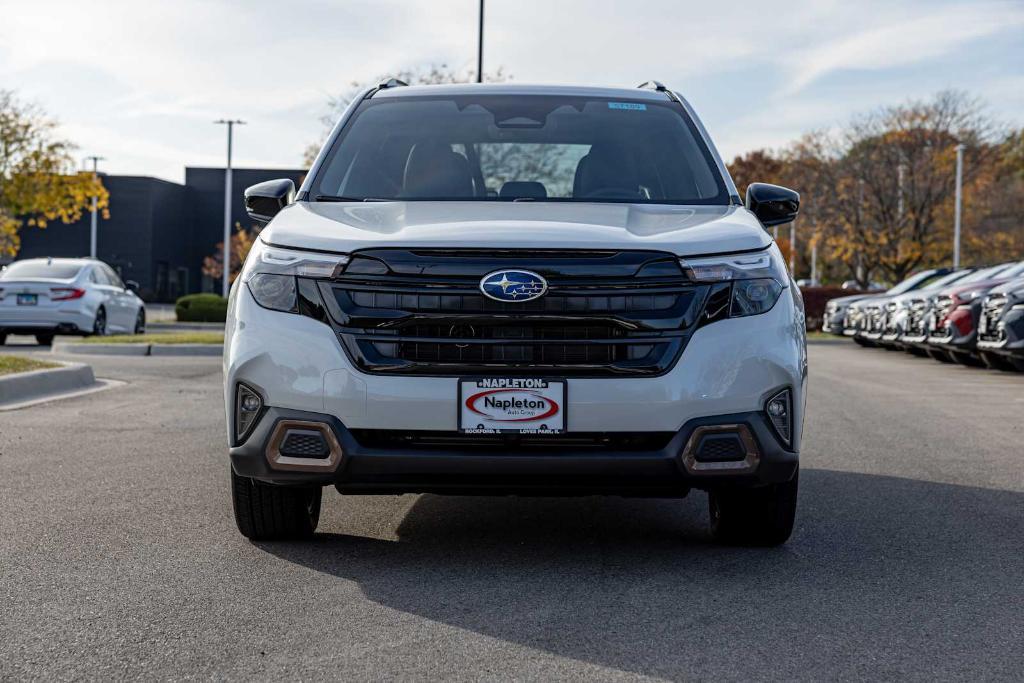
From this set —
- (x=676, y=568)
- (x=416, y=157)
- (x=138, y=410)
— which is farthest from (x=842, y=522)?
(x=138, y=410)

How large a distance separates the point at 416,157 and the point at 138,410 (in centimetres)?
537

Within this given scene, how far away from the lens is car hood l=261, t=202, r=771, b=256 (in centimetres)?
466

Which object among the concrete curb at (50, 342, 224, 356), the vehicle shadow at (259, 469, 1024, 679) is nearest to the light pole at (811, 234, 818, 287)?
the concrete curb at (50, 342, 224, 356)

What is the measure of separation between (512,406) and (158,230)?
6759 centimetres

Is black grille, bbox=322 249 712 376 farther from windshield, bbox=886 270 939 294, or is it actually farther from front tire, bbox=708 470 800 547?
windshield, bbox=886 270 939 294

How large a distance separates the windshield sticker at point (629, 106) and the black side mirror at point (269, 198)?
1640mm

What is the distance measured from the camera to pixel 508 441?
4570 mm

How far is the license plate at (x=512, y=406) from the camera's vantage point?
4.52m

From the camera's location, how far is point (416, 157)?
19.6ft

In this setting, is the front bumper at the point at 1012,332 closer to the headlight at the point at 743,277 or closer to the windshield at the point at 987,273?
the windshield at the point at 987,273

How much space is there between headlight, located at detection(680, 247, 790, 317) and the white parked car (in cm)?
1775

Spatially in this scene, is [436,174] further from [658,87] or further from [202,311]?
[202,311]

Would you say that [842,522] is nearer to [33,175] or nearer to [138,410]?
[138,410]

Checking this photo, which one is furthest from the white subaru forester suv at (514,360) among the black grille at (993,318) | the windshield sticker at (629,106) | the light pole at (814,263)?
the light pole at (814,263)
